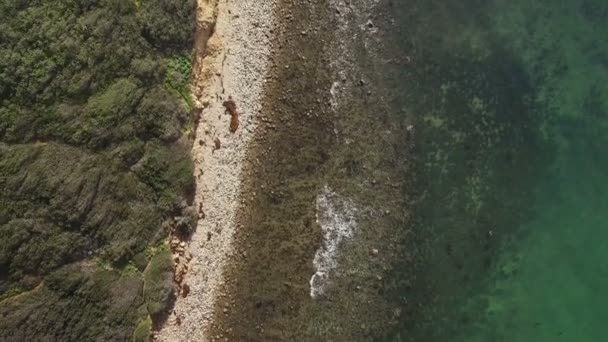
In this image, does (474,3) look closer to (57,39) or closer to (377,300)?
(377,300)

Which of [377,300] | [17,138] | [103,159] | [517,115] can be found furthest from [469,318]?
[17,138]

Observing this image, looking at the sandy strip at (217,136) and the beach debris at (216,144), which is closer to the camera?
the sandy strip at (217,136)

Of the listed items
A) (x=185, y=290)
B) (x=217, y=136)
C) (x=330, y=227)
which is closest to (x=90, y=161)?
(x=217, y=136)

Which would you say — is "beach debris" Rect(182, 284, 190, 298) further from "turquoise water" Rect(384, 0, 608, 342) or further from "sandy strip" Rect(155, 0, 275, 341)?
"turquoise water" Rect(384, 0, 608, 342)

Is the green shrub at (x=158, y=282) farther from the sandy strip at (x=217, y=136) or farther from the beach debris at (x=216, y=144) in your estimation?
the beach debris at (x=216, y=144)

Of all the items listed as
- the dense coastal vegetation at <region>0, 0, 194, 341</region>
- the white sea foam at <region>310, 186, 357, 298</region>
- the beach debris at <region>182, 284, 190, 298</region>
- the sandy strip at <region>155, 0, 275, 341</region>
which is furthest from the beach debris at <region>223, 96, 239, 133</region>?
the beach debris at <region>182, 284, 190, 298</region>

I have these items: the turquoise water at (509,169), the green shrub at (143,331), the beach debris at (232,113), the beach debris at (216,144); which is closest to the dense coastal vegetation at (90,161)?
the green shrub at (143,331)
